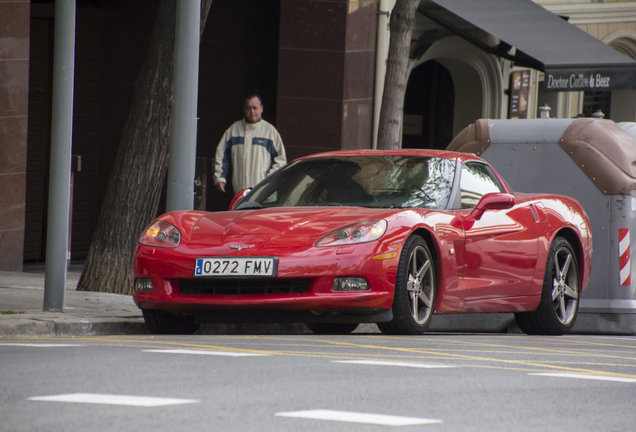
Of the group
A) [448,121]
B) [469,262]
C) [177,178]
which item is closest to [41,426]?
[469,262]

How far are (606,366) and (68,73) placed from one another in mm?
4640

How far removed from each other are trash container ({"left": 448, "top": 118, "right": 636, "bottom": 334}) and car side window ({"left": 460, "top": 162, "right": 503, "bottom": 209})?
1786mm

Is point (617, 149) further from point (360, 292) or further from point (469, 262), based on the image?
point (360, 292)

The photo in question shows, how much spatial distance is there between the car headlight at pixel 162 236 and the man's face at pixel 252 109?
469 centimetres

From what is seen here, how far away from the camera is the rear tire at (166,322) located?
30.5 ft

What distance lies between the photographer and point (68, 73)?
10.3 meters

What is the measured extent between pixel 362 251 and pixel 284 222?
581mm

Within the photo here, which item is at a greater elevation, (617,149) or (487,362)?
(617,149)

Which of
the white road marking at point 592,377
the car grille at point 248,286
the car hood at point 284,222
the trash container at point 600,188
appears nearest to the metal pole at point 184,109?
the car hood at point 284,222

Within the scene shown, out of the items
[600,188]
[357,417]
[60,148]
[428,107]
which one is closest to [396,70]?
[600,188]

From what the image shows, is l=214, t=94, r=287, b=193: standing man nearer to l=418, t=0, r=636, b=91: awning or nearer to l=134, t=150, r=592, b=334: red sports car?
l=134, t=150, r=592, b=334: red sports car

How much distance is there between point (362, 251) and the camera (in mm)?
8758

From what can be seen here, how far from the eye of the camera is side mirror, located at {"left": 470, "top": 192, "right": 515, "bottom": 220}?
32.2ft

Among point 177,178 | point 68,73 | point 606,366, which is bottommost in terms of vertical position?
point 606,366
